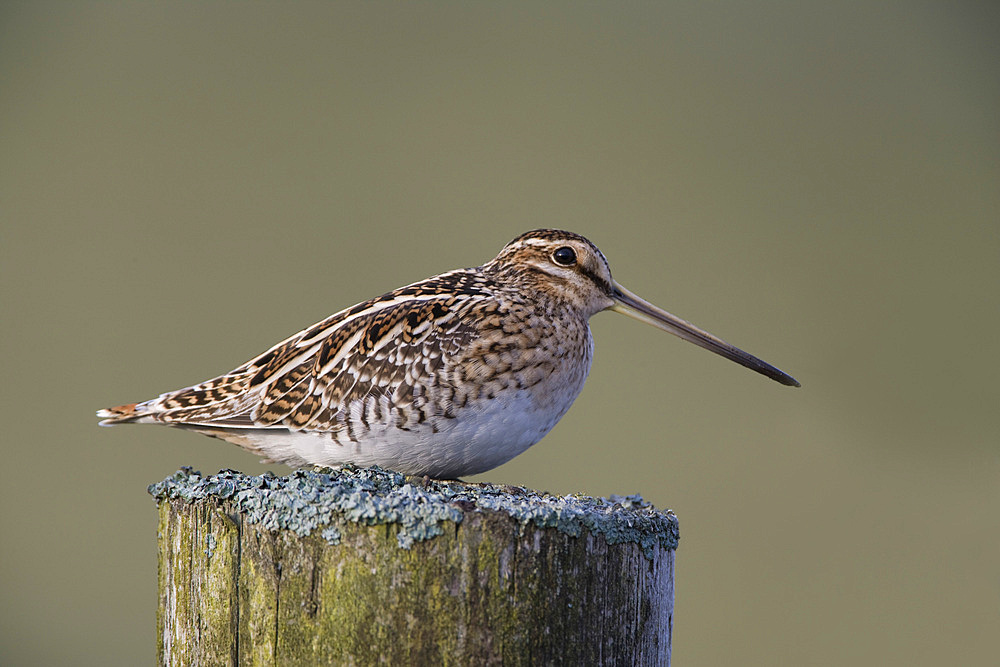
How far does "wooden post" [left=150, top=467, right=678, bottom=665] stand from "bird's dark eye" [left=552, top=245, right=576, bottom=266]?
2.10m

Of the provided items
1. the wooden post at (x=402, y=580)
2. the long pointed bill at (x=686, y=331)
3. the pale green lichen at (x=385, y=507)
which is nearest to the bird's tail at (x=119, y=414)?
the pale green lichen at (x=385, y=507)

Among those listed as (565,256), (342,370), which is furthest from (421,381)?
(565,256)

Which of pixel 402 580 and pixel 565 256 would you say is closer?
pixel 402 580

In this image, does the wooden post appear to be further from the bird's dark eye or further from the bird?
the bird's dark eye

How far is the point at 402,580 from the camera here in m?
2.28

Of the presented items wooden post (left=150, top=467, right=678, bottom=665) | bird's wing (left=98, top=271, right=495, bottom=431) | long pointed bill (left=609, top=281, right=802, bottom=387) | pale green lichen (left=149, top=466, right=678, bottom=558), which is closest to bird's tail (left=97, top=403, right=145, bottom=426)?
bird's wing (left=98, top=271, right=495, bottom=431)

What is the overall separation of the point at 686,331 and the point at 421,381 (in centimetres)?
145

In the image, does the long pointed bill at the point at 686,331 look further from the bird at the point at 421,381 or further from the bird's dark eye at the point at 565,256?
the bird's dark eye at the point at 565,256

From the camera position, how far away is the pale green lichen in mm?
2299

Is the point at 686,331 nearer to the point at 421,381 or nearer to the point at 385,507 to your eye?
the point at 421,381

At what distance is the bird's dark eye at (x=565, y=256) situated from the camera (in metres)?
4.49

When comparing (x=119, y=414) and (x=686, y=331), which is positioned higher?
(x=686, y=331)

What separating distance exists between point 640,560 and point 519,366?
146 cm

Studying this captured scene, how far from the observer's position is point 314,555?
2.33 meters
